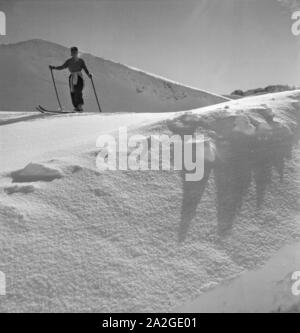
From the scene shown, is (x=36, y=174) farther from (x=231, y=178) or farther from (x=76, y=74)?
(x=76, y=74)

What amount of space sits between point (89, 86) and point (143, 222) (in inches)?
565

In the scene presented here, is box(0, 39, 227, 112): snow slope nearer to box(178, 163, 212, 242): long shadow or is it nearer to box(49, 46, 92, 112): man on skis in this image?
box(49, 46, 92, 112): man on skis

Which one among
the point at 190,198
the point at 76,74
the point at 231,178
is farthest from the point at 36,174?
the point at 76,74

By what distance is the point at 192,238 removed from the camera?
2.10m

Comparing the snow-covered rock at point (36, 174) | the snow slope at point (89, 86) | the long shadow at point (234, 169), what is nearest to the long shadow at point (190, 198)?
the long shadow at point (234, 169)

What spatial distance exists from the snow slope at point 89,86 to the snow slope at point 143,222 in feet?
37.0

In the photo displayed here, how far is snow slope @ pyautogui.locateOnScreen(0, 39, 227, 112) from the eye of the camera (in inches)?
554

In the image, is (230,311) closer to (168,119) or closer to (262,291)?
(262,291)

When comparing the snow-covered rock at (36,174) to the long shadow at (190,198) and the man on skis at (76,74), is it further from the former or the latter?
the man on skis at (76,74)

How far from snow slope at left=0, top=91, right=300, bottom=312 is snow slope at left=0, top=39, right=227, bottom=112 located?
11.3m

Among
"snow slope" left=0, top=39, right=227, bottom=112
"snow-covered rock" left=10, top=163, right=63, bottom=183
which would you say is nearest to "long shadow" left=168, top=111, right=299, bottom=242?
"snow-covered rock" left=10, top=163, right=63, bottom=183

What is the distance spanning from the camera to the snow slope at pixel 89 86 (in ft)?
46.2
